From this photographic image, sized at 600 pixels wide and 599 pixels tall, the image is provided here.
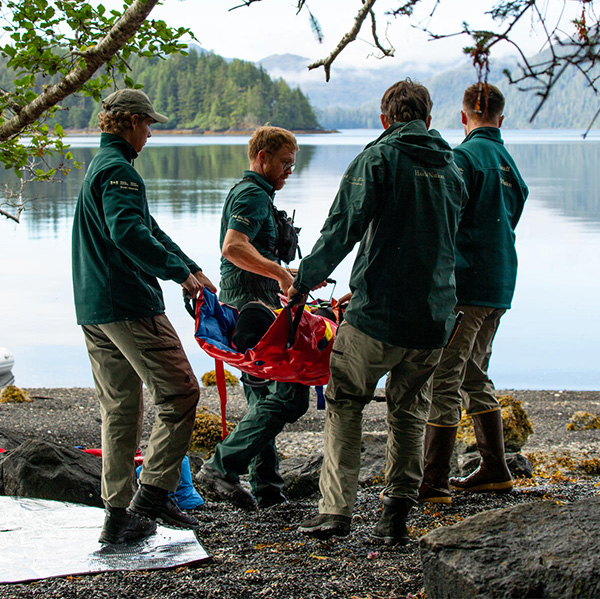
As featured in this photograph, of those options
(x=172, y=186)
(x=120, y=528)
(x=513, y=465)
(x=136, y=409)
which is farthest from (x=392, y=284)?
(x=172, y=186)

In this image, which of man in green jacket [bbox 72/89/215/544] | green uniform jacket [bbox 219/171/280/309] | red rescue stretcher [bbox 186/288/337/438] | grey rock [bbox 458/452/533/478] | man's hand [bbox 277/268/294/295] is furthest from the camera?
grey rock [bbox 458/452/533/478]

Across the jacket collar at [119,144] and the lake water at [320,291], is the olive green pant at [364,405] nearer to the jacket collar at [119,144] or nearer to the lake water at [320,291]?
the jacket collar at [119,144]

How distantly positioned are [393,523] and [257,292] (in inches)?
60.1

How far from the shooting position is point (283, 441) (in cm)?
781

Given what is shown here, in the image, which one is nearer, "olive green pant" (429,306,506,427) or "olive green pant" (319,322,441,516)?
"olive green pant" (319,322,441,516)

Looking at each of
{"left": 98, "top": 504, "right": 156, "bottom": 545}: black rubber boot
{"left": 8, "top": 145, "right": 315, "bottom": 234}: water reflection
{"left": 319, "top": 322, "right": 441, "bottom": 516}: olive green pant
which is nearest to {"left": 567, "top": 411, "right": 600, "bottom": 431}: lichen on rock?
{"left": 319, "top": 322, "right": 441, "bottom": 516}: olive green pant

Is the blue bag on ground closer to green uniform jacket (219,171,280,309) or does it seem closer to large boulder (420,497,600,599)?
green uniform jacket (219,171,280,309)

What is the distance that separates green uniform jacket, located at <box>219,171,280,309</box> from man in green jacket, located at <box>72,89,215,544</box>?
56 cm

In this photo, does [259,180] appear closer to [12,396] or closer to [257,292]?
[257,292]

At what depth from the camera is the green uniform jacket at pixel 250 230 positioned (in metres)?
4.29

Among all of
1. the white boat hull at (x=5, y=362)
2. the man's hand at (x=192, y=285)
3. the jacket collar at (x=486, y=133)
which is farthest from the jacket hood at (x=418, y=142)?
the white boat hull at (x=5, y=362)

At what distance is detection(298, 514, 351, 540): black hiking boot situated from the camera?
3613 mm

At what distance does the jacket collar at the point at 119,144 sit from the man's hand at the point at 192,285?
656 mm

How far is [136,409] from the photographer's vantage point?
383 centimetres
